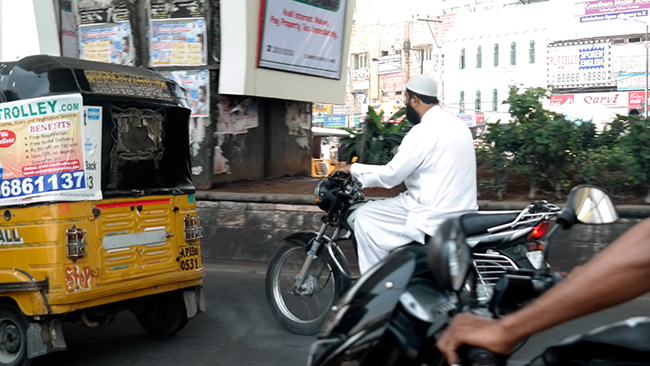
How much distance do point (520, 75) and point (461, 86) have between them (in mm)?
5666

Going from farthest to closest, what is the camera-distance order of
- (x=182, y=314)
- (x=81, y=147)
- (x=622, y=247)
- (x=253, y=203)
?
(x=253, y=203) → (x=182, y=314) → (x=81, y=147) → (x=622, y=247)

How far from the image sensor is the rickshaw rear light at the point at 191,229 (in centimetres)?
566

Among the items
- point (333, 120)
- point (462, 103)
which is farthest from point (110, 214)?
point (333, 120)

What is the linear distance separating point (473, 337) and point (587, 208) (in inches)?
26.2

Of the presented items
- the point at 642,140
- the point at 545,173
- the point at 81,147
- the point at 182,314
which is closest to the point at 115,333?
the point at 182,314

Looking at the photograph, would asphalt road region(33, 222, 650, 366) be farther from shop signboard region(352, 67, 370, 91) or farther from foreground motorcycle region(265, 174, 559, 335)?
shop signboard region(352, 67, 370, 91)

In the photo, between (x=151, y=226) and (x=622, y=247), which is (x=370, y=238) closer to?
(x=151, y=226)

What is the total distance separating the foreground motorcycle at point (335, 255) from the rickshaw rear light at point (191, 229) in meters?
0.63

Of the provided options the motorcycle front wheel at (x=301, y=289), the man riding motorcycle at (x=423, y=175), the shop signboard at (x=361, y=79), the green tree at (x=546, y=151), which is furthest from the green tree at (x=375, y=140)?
the shop signboard at (x=361, y=79)

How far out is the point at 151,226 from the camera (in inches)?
212

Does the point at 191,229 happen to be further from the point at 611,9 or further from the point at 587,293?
the point at 611,9

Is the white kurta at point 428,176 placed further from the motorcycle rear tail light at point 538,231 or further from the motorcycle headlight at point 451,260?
the motorcycle headlight at point 451,260

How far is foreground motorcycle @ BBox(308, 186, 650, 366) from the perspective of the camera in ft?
6.26

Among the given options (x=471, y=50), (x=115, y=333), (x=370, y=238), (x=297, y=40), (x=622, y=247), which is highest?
(x=471, y=50)
